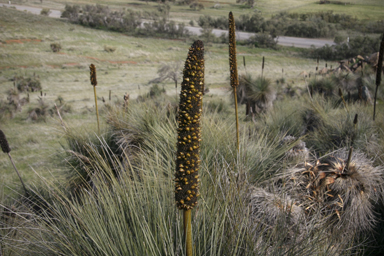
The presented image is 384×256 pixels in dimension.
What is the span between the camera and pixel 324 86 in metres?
9.43

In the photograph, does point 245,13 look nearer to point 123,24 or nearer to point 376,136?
point 123,24

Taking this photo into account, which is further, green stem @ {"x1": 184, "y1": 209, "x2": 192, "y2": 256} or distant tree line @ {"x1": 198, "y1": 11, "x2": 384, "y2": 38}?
distant tree line @ {"x1": 198, "y1": 11, "x2": 384, "y2": 38}

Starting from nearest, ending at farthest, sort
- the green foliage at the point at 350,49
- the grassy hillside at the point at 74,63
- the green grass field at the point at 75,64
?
1. the green grass field at the point at 75,64
2. the grassy hillside at the point at 74,63
3. the green foliage at the point at 350,49

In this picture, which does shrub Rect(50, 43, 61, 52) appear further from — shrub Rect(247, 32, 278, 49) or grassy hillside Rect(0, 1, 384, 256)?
shrub Rect(247, 32, 278, 49)

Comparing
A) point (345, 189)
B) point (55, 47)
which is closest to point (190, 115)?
point (345, 189)

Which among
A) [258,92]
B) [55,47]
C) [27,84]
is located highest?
[55,47]

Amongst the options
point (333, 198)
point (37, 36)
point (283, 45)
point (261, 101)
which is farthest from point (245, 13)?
point (333, 198)

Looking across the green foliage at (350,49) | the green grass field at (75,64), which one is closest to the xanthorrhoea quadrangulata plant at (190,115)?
the green grass field at (75,64)

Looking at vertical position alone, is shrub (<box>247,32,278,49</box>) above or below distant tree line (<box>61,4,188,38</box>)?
below

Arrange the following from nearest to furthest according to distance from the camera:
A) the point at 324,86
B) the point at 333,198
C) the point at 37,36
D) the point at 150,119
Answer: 1. the point at 333,198
2. the point at 150,119
3. the point at 324,86
4. the point at 37,36

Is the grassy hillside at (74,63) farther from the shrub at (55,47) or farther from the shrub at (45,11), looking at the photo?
the shrub at (45,11)

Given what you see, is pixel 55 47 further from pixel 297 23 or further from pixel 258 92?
pixel 297 23

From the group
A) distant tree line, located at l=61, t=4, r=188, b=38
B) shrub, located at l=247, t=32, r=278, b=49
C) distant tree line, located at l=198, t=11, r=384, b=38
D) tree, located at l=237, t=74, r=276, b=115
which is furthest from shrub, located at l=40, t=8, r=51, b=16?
shrub, located at l=247, t=32, r=278, b=49

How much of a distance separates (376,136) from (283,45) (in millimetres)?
22318
